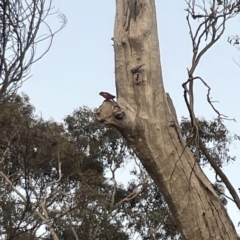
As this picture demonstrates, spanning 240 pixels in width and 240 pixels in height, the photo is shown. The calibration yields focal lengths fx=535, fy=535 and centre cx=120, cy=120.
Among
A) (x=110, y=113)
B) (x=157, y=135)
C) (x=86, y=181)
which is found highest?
(x=86, y=181)

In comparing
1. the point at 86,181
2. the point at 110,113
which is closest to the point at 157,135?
the point at 110,113

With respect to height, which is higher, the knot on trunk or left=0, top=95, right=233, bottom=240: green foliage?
left=0, top=95, right=233, bottom=240: green foliage

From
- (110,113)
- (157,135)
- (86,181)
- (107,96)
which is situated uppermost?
(86,181)

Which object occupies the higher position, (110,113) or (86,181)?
(86,181)

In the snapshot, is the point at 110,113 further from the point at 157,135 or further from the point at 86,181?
the point at 86,181

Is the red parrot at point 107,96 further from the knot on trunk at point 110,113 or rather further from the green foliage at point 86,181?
the green foliage at point 86,181

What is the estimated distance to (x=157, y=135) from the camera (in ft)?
7.03

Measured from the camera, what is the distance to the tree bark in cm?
210

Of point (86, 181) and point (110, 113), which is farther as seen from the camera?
point (86, 181)

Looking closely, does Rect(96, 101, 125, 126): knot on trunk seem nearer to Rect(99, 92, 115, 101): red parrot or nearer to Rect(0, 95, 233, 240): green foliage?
Rect(99, 92, 115, 101): red parrot

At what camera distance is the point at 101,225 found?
9.30 m

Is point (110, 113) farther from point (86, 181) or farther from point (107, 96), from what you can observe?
point (86, 181)

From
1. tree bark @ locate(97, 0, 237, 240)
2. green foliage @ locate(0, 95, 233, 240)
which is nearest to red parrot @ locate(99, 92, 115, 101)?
tree bark @ locate(97, 0, 237, 240)

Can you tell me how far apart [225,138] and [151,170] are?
182 inches
